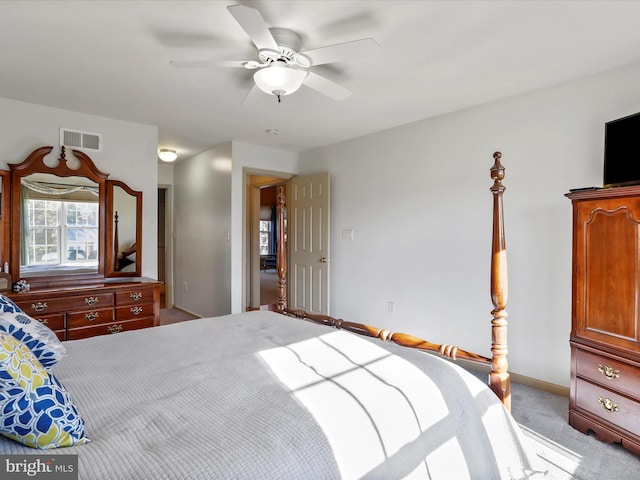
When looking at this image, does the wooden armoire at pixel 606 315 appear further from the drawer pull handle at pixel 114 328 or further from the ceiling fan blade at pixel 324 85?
the drawer pull handle at pixel 114 328

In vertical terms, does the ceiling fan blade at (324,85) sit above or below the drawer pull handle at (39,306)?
above

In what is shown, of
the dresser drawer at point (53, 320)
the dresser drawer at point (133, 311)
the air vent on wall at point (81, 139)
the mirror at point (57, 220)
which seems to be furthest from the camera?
the air vent on wall at point (81, 139)

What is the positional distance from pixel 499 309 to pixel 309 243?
313 cm

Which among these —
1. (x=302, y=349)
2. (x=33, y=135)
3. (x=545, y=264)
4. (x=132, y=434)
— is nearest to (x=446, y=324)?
(x=545, y=264)

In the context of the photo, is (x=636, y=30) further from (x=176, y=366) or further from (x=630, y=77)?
(x=176, y=366)

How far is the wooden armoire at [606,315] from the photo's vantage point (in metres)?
1.97

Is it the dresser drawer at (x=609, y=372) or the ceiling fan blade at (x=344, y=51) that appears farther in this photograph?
the dresser drawer at (x=609, y=372)

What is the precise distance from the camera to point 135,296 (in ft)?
10.7

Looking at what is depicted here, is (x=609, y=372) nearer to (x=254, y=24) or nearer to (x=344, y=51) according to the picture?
(x=344, y=51)

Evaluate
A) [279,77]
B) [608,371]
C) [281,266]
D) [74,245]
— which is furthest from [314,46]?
[74,245]

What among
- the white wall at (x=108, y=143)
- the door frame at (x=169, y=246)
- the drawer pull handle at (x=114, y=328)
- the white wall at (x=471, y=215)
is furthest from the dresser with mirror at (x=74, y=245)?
the white wall at (x=471, y=215)

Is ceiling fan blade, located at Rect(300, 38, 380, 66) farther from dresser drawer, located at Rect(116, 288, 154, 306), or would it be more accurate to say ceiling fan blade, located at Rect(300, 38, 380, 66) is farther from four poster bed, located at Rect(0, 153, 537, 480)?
dresser drawer, located at Rect(116, 288, 154, 306)

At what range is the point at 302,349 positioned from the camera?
162 cm

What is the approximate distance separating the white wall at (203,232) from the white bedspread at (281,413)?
9.05 feet
